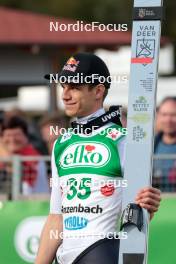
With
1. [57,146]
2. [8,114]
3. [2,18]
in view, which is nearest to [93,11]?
[2,18]

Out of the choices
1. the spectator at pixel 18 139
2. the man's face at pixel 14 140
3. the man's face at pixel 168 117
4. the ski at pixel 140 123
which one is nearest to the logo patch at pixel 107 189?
the ski at pixel 140 123

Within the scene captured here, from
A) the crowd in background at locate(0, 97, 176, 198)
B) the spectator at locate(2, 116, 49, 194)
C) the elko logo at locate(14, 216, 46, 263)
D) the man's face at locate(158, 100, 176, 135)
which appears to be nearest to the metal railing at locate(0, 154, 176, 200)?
the crowd in background at locate(0, 97, 176, 198)

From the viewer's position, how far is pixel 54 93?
60.5 ft

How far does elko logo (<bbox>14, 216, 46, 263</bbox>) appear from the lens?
27.5 feet

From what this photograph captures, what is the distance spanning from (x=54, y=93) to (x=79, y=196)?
43.4ft

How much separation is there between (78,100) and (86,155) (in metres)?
0.30

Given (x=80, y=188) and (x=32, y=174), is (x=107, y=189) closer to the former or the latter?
(x=80, y=188)

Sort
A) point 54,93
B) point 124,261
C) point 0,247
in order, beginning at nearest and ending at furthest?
point 124,261 → point 0,247 → point 54,93

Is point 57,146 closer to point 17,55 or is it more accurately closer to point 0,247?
point 0,247

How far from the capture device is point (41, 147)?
10.2 metres

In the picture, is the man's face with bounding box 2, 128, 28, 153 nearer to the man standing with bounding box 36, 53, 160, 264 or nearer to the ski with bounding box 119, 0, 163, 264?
the man standing with bounding box 36, 53, 160, 264

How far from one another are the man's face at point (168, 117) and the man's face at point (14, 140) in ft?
4.51

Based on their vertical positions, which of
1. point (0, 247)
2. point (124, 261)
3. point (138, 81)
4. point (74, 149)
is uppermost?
point (138, 81)

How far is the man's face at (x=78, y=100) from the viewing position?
536cm
